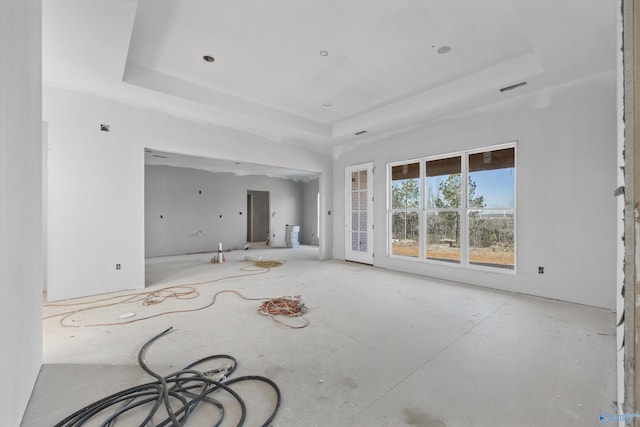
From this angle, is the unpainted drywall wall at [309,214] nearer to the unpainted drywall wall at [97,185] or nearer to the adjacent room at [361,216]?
the adjacent room at [361,216]

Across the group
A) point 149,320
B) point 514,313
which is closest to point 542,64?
point 514,313

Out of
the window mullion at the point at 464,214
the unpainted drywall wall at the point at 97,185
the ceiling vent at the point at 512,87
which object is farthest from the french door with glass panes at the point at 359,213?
the unpainted drywall wall at the point at 97,185

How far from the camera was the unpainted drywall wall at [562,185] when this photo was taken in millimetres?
3406

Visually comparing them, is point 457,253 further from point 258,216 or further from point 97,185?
point 258,216

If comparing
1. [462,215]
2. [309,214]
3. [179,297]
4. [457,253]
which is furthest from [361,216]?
[309,214]

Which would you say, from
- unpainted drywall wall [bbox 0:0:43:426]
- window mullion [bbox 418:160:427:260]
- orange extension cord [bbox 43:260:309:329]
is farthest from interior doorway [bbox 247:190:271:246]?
unpainted drywall wall [bbox 0:0:43:426]

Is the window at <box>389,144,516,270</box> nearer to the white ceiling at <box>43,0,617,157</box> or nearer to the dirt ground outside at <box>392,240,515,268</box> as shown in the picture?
the dirt ground outside at <box>392,240,515,268</box>

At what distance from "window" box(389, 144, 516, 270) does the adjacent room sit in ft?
0.14

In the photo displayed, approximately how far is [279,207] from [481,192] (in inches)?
285

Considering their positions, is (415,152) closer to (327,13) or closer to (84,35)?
(327,13)

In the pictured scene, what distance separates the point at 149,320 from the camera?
3.03 m

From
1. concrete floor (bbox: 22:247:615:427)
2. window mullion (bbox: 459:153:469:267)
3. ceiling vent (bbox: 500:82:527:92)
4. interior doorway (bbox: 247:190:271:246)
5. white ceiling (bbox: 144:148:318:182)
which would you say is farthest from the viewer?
interior doorway (bbox: 247:190:271:246)

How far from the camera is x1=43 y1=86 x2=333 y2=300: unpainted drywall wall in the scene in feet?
12.2

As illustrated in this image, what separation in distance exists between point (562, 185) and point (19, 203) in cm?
545
